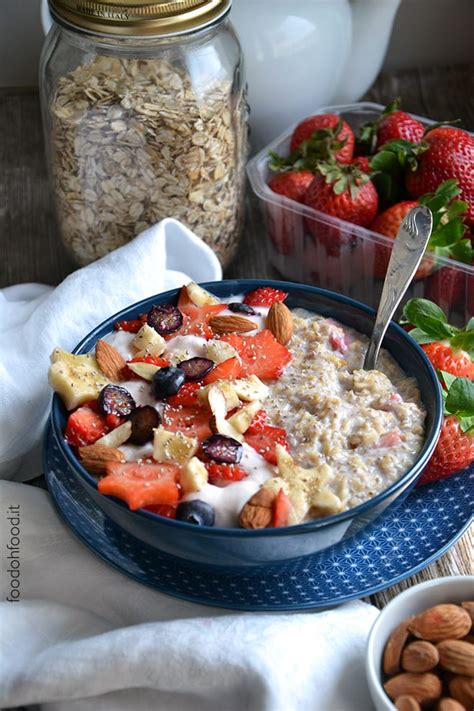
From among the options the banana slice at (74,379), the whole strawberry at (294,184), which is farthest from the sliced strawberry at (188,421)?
the whole strawberry at (294,184)

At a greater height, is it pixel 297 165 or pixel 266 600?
pixel 297 165

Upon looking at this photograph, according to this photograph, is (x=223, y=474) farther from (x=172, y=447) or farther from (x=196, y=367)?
(x=196, y=367)

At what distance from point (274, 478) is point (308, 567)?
151 mm

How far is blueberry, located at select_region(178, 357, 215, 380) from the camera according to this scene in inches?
52.9

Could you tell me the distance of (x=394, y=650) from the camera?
1.10 m

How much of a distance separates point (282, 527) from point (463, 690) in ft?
0.84

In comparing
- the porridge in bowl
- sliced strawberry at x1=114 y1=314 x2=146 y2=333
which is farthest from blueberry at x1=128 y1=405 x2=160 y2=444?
sliced strawberry at x1=114 y1=314 x2=146 y2=333

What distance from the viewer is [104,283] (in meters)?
1.62

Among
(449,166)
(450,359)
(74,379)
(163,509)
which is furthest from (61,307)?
(449,166)

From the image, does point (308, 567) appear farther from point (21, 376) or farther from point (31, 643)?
point (21, 376)

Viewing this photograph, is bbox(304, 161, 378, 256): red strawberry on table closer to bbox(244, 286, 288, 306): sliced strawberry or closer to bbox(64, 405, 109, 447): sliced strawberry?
bbox(244, 286, 288, 306): sliced strawberry

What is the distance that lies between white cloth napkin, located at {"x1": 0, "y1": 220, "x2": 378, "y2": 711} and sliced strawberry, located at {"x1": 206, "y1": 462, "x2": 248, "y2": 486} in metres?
0.16

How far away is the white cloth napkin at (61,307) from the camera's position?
1.47 meters

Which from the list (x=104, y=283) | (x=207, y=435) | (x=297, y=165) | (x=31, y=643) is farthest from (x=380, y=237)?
(x=31, y=643)
